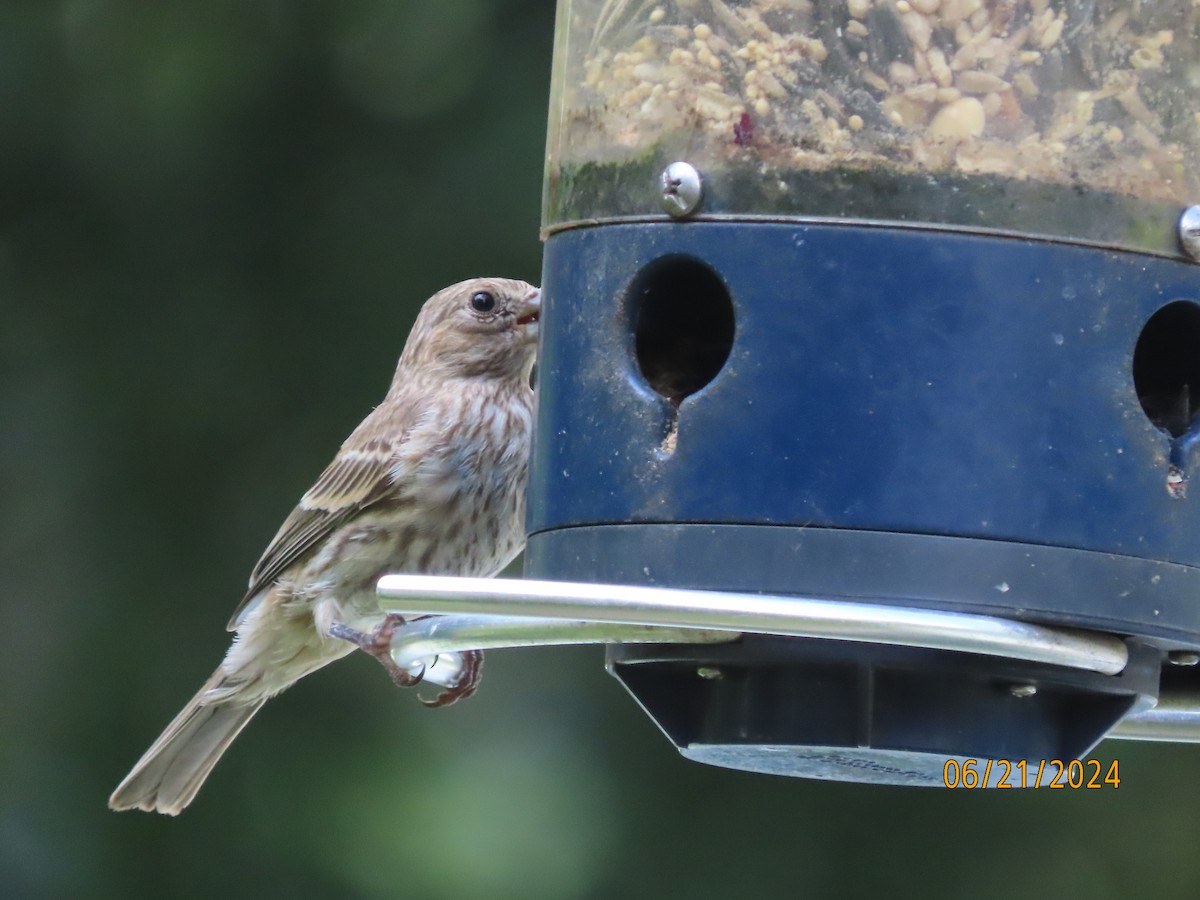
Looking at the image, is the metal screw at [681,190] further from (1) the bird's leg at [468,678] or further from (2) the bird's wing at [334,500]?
(2) the bird's wing at [334,500]

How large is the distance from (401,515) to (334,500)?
10.8 inches

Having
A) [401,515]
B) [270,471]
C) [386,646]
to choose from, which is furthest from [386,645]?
[270,471]

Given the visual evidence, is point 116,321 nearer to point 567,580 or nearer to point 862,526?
point 567,580

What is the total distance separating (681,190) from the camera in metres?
3.57

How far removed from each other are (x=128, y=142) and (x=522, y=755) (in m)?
2.39

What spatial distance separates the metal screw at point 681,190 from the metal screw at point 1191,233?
0.75 metres

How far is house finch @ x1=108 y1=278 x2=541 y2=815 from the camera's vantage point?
17.0 ft

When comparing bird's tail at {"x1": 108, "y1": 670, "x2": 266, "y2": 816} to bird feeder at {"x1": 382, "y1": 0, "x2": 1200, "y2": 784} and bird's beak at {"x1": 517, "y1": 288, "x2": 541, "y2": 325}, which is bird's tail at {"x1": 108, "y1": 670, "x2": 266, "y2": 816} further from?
bird feeder at {"x1": 382, "y1": 0, "x2": 1200, "y2": 784}

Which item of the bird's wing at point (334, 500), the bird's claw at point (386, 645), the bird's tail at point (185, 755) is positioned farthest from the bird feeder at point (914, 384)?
the bird's tail at point (185, 755)

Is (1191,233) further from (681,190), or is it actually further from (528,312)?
(528,312)

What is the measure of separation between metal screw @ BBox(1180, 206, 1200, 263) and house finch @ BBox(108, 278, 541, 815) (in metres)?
1.97

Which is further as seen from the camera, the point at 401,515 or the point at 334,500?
the point at 334,500

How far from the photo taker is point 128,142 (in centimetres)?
746
